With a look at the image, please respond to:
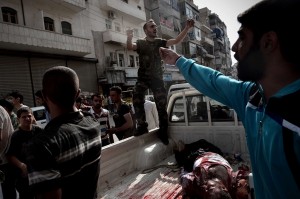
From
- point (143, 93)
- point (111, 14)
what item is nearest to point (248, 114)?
point (143, 93)

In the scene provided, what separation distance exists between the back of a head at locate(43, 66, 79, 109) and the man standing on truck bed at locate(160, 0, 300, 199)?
3.35 ft

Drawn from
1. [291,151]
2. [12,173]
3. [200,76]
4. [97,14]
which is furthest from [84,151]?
[97,14]

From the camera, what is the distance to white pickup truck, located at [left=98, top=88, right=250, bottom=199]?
3150 millimetres

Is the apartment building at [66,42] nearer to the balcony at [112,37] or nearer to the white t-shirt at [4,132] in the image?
the balcony at [112,37]

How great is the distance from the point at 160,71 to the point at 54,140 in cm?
312

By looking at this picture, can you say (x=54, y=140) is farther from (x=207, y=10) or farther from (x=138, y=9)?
(x=207, y=10)

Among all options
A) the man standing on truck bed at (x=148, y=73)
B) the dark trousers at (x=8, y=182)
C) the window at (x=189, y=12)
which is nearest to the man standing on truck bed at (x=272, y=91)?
the man standing on truck bed at (x=148, y=73)

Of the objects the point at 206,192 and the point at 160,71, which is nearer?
the point at 206,192

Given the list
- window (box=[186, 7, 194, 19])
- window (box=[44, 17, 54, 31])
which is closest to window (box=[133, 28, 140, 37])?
window (box=[44, 17, 54, 31])

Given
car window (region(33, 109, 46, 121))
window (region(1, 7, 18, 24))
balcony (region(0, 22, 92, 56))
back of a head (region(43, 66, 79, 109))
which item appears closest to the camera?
back of a head (region(43, 66, 79, 109))

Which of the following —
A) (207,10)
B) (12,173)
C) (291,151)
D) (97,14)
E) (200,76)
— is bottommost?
(12,173)

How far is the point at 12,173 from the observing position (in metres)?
3.65

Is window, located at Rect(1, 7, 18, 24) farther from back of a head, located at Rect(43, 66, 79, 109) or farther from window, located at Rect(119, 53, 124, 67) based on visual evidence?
back of a head, located at Rect(43, 66, 79, 109)

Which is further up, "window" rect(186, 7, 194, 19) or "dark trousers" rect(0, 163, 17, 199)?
"window" rect(186, 7, 194, 19)
